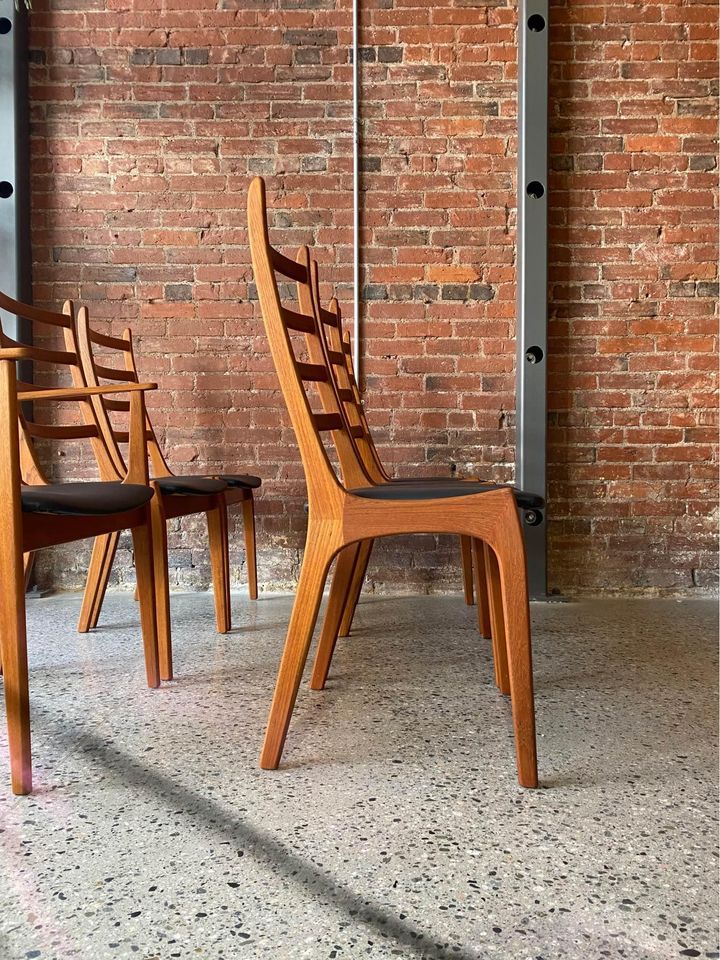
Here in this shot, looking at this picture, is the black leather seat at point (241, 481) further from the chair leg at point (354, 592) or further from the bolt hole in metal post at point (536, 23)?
the bolt hole in metal post at point (536, 23)

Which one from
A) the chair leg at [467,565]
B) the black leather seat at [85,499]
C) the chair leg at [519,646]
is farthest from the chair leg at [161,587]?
the chair leg at [467,565]

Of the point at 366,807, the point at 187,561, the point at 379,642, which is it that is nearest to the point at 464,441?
the point at 379,642

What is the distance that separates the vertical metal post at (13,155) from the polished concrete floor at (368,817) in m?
1.81

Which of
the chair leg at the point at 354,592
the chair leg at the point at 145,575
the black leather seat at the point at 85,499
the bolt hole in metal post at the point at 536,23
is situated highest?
the bolt hole in metal post at the point at 536,23

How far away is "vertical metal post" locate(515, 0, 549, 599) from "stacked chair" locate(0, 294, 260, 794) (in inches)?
48.4

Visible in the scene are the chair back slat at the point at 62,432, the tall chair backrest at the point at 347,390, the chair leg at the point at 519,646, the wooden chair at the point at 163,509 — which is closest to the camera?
the chair leg at the point at 519,646

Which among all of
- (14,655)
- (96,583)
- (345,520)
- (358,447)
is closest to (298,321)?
(345,520)

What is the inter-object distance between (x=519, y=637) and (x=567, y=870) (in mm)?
404

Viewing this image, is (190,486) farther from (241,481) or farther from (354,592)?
(354,592)

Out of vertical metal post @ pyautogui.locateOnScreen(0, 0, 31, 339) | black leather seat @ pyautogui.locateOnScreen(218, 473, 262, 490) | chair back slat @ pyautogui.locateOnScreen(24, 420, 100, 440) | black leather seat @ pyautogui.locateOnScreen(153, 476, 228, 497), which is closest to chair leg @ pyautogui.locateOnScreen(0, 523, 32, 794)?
black leather seat @ pyautogui.locateOnScreen(153, 476, 228, 497)

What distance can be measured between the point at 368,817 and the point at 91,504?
866mm

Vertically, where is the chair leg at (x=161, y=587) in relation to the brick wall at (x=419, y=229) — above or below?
below

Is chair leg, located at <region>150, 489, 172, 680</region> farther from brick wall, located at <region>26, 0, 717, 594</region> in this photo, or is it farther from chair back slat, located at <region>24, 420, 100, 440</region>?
brick wall, located at <region>26, 0, 717, 594</region>

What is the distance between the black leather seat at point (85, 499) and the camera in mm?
1422
